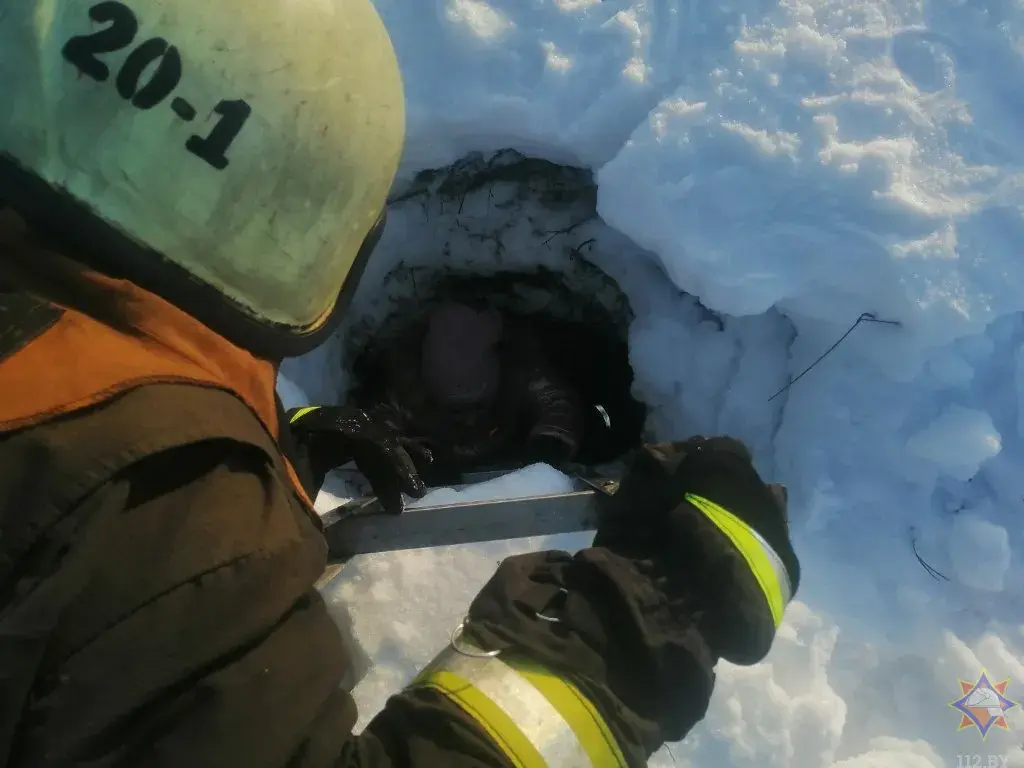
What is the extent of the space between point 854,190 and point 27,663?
6.00ft

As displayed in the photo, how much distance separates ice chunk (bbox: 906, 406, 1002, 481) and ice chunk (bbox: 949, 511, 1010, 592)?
0.14m

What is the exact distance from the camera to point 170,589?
2.10 ft

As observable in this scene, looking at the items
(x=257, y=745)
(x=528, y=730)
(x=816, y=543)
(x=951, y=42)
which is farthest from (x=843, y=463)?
(x=257, y=745)

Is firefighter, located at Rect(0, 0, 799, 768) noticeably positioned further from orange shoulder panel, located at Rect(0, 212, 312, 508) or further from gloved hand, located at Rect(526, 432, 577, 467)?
gloved hand, located at Rect(526, 432, 577, 467)

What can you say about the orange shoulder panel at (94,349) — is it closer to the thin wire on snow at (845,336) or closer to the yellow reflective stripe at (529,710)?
the yellow reflective stripe at (529,710)

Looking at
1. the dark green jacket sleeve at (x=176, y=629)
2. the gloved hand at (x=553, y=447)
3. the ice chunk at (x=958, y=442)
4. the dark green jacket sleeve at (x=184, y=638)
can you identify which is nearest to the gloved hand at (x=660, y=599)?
the dark green jacket sleeve at (x=184, y=638)

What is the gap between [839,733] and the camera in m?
1.51

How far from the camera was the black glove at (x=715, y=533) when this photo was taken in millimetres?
1036

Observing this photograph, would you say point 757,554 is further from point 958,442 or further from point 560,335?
point 560,335

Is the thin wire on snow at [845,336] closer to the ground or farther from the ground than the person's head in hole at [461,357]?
farther from the ground

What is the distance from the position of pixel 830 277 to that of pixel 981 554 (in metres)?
0.76

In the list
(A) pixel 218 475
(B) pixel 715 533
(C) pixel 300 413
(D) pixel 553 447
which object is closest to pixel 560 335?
(D) pixel 553 447

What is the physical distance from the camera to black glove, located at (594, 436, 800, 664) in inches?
40.8

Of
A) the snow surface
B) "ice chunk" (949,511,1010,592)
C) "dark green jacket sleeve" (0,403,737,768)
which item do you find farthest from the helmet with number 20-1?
"ice chunk" (949,511,1010,592)
